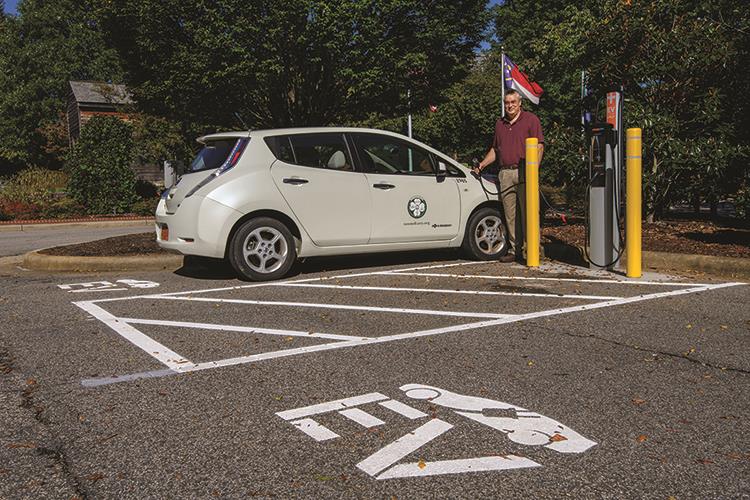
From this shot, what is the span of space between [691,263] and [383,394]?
18.3 ft

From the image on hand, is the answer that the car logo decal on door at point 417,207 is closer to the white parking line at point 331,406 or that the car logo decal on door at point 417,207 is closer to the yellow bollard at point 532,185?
the yellow bollard at point 532,185

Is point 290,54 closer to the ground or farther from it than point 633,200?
farther from it

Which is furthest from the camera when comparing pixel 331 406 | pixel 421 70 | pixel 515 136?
pixel 421 70

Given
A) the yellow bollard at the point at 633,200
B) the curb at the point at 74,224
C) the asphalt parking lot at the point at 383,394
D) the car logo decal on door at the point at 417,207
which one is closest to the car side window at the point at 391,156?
the car logo decal on door at the point at 417,207

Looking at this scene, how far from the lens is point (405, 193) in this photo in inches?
358

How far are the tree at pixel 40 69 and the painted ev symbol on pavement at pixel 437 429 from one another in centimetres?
3607

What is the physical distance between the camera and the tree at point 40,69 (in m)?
47.5

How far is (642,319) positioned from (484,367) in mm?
1967

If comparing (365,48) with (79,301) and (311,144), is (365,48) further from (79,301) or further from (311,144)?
(79,301)

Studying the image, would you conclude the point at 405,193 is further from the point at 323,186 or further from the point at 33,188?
the point at 33,188

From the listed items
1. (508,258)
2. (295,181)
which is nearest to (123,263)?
(295,181)

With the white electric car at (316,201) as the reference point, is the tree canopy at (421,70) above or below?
above

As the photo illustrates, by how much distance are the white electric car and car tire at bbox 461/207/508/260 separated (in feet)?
0.05

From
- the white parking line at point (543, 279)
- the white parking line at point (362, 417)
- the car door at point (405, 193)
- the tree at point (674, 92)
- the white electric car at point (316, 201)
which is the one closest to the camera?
the white parking line at point (362, 417)
